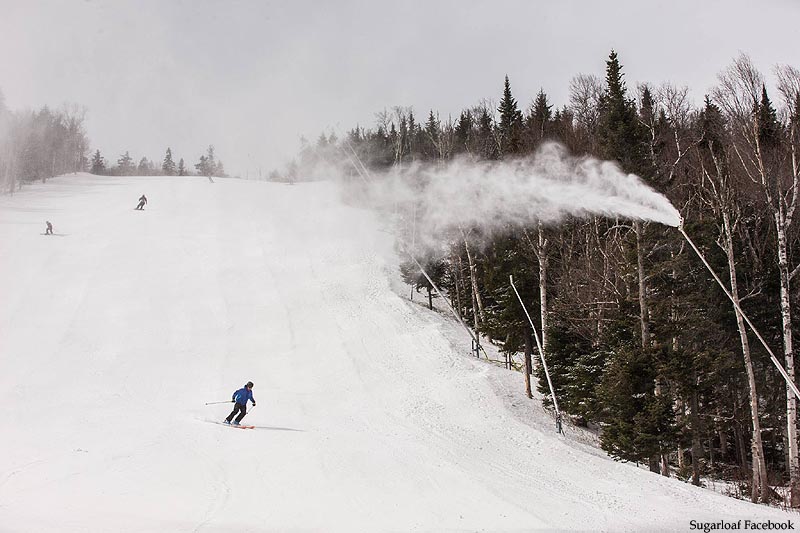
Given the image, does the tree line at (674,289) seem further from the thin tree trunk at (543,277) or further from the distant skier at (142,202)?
the distant skier at (142,202)

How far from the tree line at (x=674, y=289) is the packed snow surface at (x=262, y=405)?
103 inches

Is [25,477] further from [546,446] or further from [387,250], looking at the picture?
[387,250]

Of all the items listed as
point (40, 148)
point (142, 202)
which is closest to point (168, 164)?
point (40, 148)

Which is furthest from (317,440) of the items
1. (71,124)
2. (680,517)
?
(71,124)

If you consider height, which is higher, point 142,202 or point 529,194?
point 529,194

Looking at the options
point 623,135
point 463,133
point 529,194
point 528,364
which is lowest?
point 528,364

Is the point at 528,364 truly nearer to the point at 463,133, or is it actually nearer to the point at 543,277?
the point at 543,277

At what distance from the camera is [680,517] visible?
9.97m

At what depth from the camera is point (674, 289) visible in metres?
17.2

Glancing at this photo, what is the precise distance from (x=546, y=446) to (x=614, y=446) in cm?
284

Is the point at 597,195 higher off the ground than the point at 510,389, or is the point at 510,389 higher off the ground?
the point at 597,195

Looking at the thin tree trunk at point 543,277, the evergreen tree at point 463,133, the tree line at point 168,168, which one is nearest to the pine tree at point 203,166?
the tree line at point 168,168

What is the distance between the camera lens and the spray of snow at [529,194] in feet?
55.8

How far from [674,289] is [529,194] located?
9006mm
